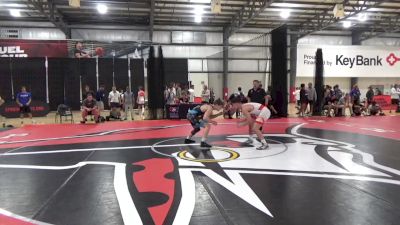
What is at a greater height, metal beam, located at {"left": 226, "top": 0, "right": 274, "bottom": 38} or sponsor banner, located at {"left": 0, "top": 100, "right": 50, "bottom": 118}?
metal beam, located at {"left": 226, "top": 0, "right": 274, "bottom": 38}

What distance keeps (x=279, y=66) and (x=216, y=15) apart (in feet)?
32.7

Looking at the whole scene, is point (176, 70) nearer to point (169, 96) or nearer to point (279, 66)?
point (169, 96)

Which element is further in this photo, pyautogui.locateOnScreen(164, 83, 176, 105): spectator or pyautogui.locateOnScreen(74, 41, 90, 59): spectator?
pyautogui.locateOnScreen(74, 41, 90, 59): spectator

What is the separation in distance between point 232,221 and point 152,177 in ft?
5.86

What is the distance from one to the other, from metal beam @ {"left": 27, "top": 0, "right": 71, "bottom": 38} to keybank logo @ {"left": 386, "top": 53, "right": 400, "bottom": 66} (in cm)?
2196

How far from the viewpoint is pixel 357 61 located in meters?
24.2

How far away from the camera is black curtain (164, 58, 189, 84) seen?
20.6 metres

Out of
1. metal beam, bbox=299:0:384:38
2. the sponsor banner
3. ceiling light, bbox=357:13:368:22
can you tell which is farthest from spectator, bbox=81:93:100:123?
ceiling light, bbox=357:13:368:22

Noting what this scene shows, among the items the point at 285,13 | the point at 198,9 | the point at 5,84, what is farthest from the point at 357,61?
the point at 5,84

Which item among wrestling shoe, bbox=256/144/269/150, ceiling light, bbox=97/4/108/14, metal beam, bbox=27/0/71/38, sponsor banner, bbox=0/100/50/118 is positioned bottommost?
wrestling shoe, bbox=256/144/269/150

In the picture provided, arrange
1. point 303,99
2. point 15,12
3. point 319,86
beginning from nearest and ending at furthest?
1. point 303,99
2. point 319,86
3. point 15,12

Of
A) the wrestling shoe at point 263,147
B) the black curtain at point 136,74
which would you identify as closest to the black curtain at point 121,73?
the black curtain at point 136,74

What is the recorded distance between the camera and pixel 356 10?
1898 centimetres

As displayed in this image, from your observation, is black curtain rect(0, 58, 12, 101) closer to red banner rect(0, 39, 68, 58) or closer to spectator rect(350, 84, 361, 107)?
red banner rect(0, 39, 68, 58)
